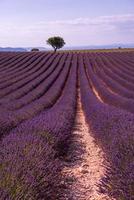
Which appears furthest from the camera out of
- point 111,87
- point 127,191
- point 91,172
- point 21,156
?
point 111,87

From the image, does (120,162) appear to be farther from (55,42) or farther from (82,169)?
(55,42)

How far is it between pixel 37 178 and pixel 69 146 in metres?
4.02

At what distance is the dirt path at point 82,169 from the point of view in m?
5.21

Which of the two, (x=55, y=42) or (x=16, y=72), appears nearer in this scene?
(x=16, y=72)

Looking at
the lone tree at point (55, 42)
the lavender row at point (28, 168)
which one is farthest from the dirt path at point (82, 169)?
the lone tree at point (55, 42)

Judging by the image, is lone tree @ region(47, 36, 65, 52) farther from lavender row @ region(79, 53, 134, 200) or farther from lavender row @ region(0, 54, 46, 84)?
lavender row @ region(79, 53, 134, 200)

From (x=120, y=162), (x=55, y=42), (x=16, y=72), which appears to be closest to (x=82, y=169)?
(x=120, y=162)

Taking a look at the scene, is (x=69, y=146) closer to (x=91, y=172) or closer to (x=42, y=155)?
(x=91, y=172)

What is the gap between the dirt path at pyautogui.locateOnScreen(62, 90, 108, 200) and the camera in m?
5.21

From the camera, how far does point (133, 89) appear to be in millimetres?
18359

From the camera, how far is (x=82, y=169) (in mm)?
6383

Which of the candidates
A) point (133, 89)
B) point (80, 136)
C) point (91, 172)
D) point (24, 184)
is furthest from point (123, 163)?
point (133, 89)

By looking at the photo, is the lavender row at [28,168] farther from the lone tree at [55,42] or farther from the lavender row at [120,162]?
the lone tree at [55,42]

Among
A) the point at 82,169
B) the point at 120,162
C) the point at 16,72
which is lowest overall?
the point at 16,72
